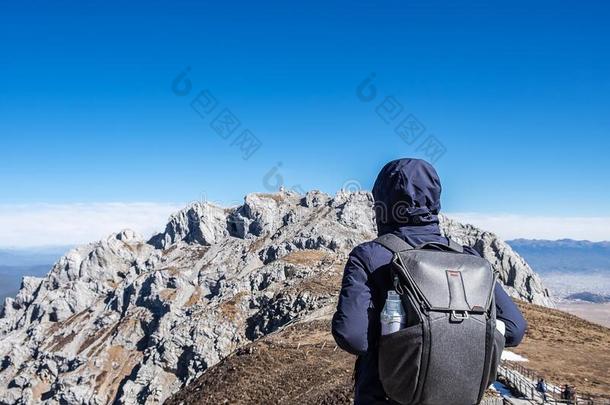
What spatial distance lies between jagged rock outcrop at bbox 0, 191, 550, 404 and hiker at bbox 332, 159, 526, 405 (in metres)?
39.3

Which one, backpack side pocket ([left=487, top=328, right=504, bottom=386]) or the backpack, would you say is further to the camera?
backpack side pocket ([left=487, top=328, right=504, bottom=386])

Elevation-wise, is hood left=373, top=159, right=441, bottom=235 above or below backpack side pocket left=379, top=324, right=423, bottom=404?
above

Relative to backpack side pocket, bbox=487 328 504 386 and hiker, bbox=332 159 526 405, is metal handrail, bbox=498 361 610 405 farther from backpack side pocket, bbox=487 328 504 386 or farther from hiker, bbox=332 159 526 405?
backpack side pocket, bbox=487 328 504 386

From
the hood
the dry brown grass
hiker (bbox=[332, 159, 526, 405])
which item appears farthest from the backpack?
the dry brown grass

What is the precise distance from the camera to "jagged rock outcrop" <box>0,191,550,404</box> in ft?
216

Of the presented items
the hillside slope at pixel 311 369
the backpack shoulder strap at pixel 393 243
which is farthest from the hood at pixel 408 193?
the hillside slope at pixel 311 369

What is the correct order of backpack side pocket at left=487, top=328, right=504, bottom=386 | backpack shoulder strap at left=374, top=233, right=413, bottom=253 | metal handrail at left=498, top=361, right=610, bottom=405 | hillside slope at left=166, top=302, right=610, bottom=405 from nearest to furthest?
1. backpack side pocket at left=487, top=328, right=504, bottom=386
2. backpack shoulder strap at left=374, top=233, right=413, bottom=253
3. metal handrail at left=498, top=361, right=610, bottom=405
4. hillside slope at left=166, top=302, right=610, bottom=405

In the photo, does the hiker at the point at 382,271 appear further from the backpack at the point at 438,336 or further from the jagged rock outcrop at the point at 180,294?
the jagged rock outcrop at the point at 180,294

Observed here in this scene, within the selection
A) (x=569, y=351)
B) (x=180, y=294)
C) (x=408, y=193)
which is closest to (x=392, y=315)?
(x=408, y=193)

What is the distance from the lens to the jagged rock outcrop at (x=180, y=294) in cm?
6581

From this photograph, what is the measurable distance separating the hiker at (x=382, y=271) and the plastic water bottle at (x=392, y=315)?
85 millimetres

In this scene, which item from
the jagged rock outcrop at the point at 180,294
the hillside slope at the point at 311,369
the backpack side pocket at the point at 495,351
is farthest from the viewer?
the jagged rock outcrop at the point at 180,294

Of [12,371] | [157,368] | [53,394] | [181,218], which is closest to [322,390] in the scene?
[157,368]

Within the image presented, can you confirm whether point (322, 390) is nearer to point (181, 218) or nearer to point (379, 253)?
point (379, 253)
